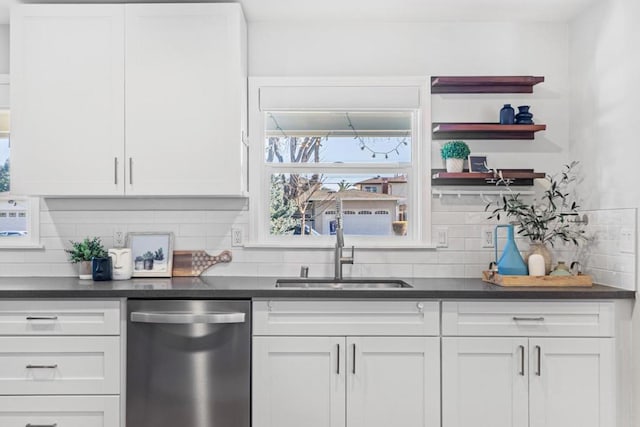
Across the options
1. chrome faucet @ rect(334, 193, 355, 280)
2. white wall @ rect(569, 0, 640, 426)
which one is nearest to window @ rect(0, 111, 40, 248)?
chrome faucet @ rect(334, 193, 355, 280)

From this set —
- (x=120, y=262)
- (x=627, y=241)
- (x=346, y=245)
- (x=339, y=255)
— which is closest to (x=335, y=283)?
(x=339, y=255)

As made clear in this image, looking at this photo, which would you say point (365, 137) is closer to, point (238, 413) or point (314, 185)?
point (314, 185)

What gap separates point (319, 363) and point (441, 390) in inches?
22.2

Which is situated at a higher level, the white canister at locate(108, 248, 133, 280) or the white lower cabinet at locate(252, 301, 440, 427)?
the white canister at locate(108, 248, 133, 280)

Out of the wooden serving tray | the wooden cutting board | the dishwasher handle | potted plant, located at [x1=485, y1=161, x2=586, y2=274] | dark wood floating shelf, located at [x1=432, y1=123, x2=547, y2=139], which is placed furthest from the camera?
the wooden cutting board

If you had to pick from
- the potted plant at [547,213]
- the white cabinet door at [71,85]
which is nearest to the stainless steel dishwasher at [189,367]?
the white cabinet door at [71,85]

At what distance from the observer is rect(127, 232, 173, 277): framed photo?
302 cm

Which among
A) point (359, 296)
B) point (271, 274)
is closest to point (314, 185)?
point (271, 274)

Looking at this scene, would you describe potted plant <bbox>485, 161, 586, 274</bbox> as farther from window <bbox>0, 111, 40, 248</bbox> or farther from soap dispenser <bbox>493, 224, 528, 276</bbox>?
window <bbox>0, 111, 40, 248</bbox>

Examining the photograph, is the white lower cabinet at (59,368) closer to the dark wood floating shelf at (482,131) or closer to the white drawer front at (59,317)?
the white drawer front at (59,317)

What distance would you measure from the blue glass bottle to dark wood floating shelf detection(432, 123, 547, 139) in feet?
0.11

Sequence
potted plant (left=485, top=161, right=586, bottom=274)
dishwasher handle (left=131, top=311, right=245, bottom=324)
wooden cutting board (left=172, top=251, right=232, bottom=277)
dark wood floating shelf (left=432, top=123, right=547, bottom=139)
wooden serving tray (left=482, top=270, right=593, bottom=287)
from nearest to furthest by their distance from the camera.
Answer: dishwasher handle (left=131, top=311, right=245, bottom=324) < wooden serving tray (left=482, top=270, right=593, bottom=287) < potted plant (left=485, top=161, right=586, bottom=274) < dark wood floating shelf (left=432, top=123, right=547, bottom=139) < wooden cutting board (left=172, top=251, right=232, bottom=277)

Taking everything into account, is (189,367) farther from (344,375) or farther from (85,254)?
(85,254)

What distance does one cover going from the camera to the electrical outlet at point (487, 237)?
3076mm
